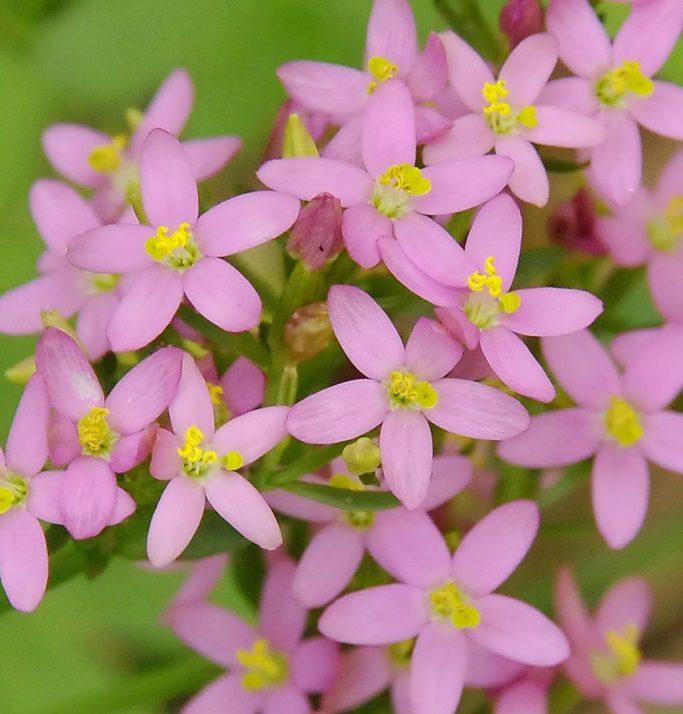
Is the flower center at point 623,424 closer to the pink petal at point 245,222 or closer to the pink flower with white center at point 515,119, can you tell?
the pink flower with white center at point 515,119

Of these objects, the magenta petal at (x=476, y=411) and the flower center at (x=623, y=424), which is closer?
the magenta petal at (x=476, y=411)

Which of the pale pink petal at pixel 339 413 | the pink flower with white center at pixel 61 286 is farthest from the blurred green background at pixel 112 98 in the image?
the pale pink petal at pixel 339 413

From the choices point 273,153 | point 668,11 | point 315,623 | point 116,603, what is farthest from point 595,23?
point 116,603

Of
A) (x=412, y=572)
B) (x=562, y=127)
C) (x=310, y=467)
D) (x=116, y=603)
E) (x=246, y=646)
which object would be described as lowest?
(x=116, y=603)

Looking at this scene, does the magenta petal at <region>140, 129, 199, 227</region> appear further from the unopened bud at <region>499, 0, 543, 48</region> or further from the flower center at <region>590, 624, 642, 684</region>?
the flower center at <region>590, 624, 642, 684</region>

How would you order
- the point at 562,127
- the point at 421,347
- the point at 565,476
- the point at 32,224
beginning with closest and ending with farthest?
1. the point at 421,347
2. the point at 562,127
3. the point at 565,476
4. the point at 32,224

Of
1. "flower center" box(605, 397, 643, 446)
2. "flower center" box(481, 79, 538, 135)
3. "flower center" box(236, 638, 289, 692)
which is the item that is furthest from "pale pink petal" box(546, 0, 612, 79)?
"flower center" box(236, 638, 289, 692)

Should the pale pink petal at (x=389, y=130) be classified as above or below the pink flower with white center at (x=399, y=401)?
above

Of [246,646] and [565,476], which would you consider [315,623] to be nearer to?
[246,646]
